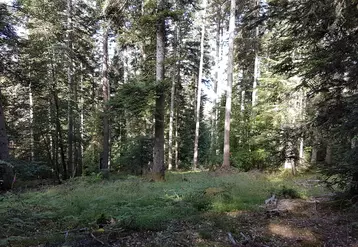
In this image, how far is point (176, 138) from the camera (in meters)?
20.8

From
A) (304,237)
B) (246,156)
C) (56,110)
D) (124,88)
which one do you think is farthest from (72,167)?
(304,237)

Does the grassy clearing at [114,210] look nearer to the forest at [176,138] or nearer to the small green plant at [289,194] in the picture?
the forest at [176,138]

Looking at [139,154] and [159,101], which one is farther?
[139,154]

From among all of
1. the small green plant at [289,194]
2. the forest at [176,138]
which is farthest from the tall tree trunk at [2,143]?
the small green plant at [289,194]

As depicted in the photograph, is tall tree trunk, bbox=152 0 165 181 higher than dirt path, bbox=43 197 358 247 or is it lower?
higher

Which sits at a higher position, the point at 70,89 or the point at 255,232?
the point at 70,89

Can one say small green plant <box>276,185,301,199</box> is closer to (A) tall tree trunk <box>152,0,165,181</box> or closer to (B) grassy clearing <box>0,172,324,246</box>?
(B) grassy clearing <box>0,172,324,246</box>

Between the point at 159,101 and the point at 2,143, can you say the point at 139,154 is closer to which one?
the point at 159,101

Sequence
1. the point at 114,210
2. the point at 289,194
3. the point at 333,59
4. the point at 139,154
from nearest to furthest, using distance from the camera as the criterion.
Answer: the point at 333,59
the point at 114,210
the point at 289,194
the point at 139,154

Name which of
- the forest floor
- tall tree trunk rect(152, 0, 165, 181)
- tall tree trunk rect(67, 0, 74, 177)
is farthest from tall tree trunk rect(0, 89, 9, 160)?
tall tree trunk rect(152, 0, 165, 181)

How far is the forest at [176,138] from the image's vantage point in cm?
502

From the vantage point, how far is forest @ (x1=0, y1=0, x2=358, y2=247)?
502 cm

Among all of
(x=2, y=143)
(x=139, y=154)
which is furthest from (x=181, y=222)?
(x=139, y=154)

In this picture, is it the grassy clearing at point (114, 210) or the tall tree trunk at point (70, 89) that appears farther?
the tall tree trunk at point (70, 89)
